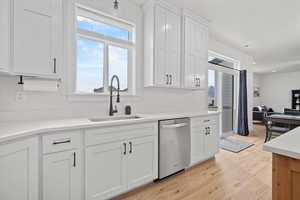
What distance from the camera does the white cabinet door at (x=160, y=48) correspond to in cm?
269

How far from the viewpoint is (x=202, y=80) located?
3518mm

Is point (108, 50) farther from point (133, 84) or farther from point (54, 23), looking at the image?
point (54, 23)

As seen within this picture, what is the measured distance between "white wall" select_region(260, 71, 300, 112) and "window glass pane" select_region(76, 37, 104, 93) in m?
11.2

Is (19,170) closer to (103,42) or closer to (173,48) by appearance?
(103,42)

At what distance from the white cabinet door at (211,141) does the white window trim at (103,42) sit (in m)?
1.58

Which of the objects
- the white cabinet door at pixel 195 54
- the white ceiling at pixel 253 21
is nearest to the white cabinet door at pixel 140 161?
the white cabinet door at pixel 195 54

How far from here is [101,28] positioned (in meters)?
2.51

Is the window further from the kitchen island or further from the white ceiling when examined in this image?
the kitchen island

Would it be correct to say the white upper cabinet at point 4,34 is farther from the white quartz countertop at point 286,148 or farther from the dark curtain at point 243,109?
the dark curtain at point 243,109

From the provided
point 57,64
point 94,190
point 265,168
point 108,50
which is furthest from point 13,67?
point 265,168

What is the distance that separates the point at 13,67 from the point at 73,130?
823 mm

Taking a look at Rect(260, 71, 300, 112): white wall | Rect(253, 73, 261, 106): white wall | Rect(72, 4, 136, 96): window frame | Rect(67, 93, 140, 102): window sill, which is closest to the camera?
Rect(67, 93, 140, 102): window sill

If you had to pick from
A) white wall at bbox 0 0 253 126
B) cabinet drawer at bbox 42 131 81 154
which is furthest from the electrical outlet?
cabinet drawer at bbox 42 131 81 154

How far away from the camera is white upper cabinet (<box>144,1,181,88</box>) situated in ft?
8.79
